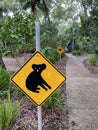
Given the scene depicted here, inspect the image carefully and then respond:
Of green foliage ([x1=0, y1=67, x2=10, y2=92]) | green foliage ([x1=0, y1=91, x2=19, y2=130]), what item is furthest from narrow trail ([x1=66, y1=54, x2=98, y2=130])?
green foliage ([x1=0, y1=67, x2=10, y2=92])

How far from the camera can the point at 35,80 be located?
14.7 feet

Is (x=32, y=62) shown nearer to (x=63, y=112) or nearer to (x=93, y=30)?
(x=63, y=112)

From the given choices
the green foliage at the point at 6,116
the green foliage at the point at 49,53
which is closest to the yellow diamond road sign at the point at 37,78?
the green foliage at the point at 6,116

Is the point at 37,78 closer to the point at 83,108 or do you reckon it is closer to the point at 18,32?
the point at 83,108

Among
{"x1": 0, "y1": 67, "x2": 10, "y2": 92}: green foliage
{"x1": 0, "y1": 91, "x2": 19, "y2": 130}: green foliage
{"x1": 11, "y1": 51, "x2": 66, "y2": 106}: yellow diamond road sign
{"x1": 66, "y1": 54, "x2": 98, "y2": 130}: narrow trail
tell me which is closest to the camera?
{"x1": 11, "y1": 51, "x2": 66, "y2": 106}: yellow diamond road sign

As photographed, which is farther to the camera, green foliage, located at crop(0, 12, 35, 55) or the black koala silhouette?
green foliage, located at crop(0, 12, 35, 55)

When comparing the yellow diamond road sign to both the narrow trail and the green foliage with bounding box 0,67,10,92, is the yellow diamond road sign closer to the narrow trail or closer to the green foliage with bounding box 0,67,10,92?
the narrow trail

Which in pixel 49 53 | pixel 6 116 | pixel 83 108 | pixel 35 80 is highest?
pixel 35 80

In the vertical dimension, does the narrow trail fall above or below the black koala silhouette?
below

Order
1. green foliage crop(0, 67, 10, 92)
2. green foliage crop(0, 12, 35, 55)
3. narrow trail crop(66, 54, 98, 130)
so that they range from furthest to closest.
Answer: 1. green foliage crop(0, 12, 35, 55)
2. green foliage crop(0, 67, 10, 92)
3. narrow trail crop(66, 54, 98, 130)

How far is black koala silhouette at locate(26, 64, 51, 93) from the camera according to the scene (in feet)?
14.7

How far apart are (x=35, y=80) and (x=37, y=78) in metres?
0.04

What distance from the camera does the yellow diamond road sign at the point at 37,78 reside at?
175 inches

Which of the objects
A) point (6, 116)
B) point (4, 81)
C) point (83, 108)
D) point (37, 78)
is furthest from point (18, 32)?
point (37, 78)
